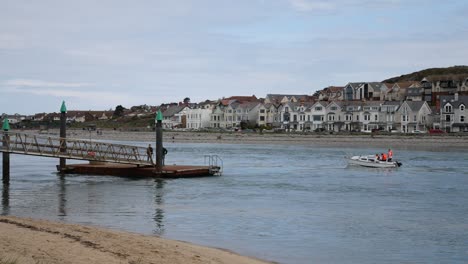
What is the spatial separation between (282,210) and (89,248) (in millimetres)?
15014

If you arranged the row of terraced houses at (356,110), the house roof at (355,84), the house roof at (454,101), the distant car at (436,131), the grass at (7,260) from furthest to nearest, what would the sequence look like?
the house roof at (355,84) → the row of terraced houses at (356,110) → the house roof at (454,101) → the distant car at (436,131) → the grass at (7,260)

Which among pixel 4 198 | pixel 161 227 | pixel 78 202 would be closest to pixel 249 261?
pixel 161 227

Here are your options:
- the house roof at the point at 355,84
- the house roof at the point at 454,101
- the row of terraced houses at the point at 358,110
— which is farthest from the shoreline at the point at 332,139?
the house roof at the point at 355,84

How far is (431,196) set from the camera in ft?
125

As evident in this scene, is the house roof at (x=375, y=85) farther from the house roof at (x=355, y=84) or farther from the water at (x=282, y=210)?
the water at (x=282, y=210)

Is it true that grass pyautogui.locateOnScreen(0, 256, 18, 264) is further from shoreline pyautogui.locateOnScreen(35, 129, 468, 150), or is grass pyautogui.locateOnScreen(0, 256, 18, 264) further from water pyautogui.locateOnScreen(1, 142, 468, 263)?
shoreline pyautogui.locateOnScreen(35, 129, 468, 150)

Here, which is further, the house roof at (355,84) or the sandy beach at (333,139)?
the house roof at (355,84)

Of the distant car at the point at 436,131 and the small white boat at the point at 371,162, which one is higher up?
the distant car at the point at 436,131

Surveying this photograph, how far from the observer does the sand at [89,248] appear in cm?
1612

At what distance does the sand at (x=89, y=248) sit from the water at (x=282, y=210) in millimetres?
2117

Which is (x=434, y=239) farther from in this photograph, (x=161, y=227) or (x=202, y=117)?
(x=202, y=117)

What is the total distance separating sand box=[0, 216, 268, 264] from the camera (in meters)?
16.1

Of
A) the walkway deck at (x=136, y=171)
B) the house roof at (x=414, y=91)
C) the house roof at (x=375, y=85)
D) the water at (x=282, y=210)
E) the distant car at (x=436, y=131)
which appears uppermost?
the house roof at (x=375, y=85)

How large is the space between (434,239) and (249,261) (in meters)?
8.32
